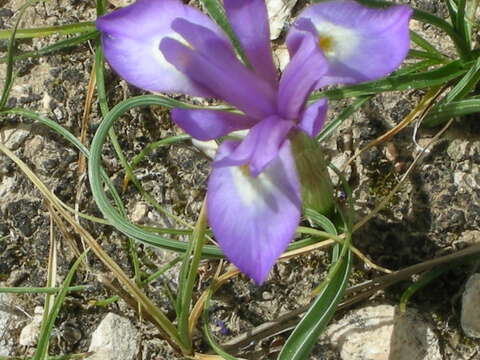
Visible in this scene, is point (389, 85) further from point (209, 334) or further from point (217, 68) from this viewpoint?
point (209, 334)

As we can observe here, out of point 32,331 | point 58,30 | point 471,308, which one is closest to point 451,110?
point 471,308

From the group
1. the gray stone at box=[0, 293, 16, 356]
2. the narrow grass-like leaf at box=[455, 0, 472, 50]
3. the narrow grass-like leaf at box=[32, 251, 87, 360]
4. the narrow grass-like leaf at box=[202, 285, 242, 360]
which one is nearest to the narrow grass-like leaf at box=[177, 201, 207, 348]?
the narrow grass-like leaf at box=[202, 285, 242, 360]

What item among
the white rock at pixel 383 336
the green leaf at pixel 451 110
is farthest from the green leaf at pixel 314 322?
the green leaf at pixel 451 110

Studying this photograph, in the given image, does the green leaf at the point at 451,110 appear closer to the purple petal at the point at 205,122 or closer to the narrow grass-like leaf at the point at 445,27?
the narrow grass-like leaf at the point at 445,27

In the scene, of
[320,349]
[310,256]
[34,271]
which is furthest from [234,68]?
[34,271]

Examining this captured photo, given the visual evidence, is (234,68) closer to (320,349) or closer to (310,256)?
(310,256)

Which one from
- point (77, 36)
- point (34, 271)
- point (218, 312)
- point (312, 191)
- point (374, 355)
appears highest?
point (77, 36)
